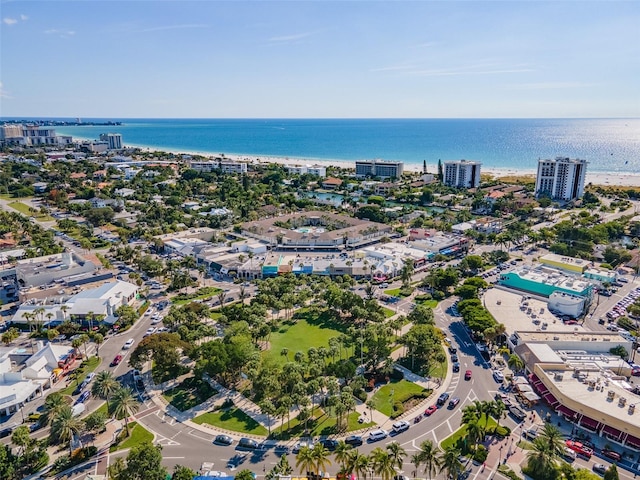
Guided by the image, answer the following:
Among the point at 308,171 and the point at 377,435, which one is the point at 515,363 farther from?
the point at 308,171

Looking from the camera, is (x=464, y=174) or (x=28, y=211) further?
(x=464, y=174)

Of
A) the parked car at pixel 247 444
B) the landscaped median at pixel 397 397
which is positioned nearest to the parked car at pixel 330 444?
the landscaped median at pixel 397 397

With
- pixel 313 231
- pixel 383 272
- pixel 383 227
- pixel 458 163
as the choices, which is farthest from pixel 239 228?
pixel 458 163

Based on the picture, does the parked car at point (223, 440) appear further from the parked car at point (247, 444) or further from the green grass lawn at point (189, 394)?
the green grass lawn at point (189, 394)

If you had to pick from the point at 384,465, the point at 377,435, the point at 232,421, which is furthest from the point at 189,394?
the point at 384,465

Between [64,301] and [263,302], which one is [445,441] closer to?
[263,302]

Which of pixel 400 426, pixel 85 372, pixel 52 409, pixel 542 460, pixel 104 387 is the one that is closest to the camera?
pixel 542 460
